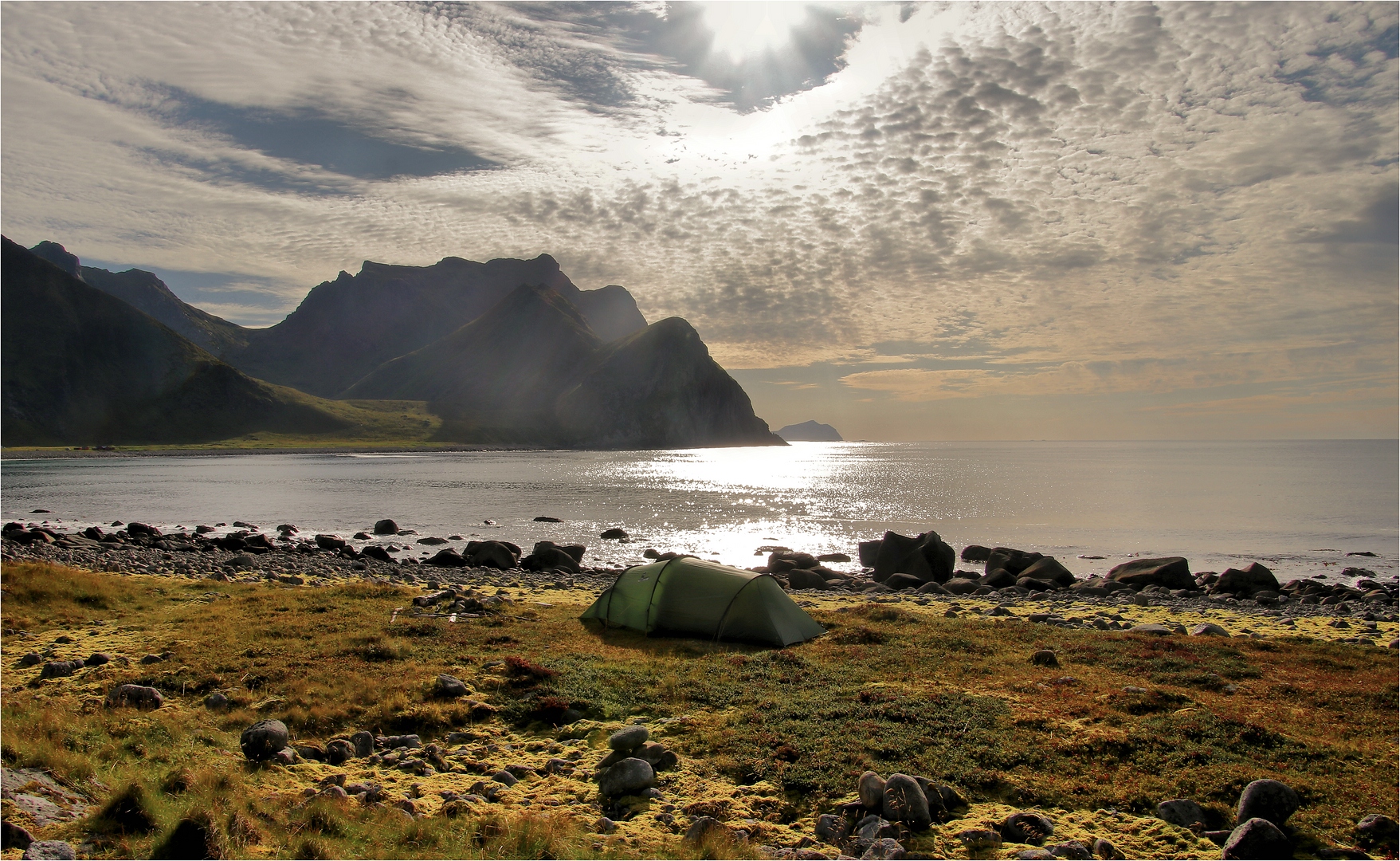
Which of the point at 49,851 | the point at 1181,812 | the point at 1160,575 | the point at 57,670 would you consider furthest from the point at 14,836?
the point at 1160,575

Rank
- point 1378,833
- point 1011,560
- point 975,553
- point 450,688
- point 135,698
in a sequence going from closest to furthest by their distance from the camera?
point 1378,833
point 135,698
point 450,688
point 1011,560
point 975,553

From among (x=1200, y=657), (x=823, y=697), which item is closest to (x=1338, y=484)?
(x=1200, y=657)

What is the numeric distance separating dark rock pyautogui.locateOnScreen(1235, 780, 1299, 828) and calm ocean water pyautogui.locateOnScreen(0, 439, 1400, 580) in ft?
97.1

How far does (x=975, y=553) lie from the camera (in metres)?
41.3

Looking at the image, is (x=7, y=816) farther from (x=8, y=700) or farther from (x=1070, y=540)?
(x=1070, y=540)

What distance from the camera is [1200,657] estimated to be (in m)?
14.9

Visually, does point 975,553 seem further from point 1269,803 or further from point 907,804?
point 907,804

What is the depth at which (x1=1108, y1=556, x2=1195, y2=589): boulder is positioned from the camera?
2991cm

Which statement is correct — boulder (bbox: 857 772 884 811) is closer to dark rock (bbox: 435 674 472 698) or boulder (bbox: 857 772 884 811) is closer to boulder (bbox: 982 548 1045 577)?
dark rock (bbox: 435 674 472 698)

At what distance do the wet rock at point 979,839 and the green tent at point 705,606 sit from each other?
27.4ft

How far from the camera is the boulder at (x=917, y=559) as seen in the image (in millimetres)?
32500

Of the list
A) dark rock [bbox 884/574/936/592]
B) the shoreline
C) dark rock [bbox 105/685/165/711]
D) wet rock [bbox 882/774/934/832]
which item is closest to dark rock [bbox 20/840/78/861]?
dark rock [bbox 105/685/165/711]

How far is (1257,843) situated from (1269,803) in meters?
0.85

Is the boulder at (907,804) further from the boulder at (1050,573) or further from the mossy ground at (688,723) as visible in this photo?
the boulder at (1050,573)
